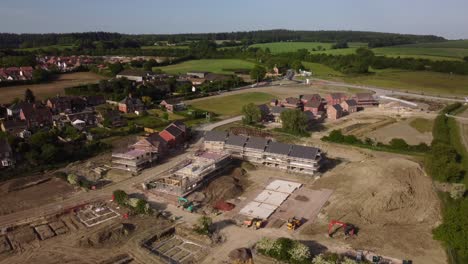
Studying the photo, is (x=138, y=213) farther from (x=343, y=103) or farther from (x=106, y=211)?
(x=343, y=103)

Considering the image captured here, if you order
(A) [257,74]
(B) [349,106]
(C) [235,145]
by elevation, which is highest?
(A) [257,74]

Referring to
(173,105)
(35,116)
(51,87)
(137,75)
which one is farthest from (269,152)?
(51,87)

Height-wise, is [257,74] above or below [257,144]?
above

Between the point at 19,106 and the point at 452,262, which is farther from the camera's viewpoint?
the point at 19,106

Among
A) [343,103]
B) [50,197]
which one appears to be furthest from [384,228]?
[343,103]

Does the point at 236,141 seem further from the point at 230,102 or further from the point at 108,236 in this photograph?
the point at 230,102
